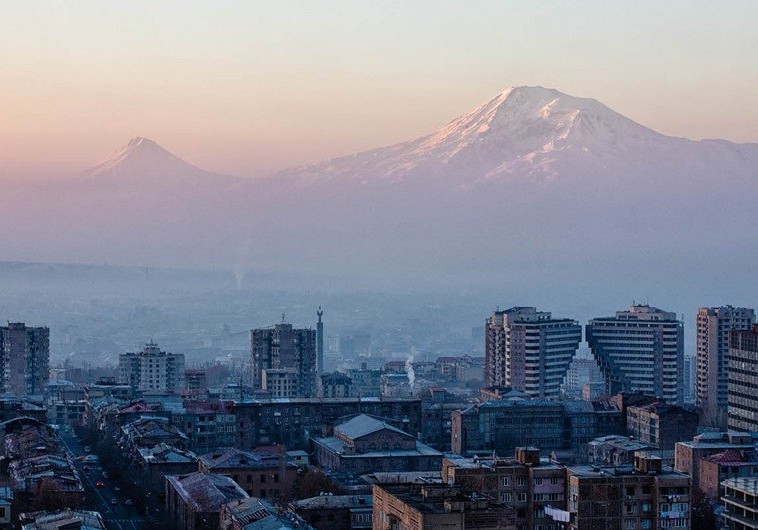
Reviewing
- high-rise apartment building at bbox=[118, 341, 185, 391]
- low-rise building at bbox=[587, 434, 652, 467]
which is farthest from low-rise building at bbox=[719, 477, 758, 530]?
high-rise apartment building at bbox=[118, 341, 185, 391]

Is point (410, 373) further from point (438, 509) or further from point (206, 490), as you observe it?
point (438, 509)

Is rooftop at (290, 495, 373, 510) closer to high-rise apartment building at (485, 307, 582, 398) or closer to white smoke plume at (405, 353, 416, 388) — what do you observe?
high-rise apartment building at (485, 307, 582, 398)

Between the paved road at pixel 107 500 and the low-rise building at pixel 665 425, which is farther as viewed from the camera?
the low-rise building at pixel 665 425

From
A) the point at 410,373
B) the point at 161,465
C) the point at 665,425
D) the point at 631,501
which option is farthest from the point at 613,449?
the point at 410,373

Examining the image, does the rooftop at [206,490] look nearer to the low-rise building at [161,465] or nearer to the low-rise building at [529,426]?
the low-rise building at [161,465]

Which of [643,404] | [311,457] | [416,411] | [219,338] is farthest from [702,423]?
[219,338]

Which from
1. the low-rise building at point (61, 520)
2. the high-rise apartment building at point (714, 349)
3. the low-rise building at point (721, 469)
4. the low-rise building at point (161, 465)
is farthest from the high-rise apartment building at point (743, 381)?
the low-rise building at point (61, 520)
